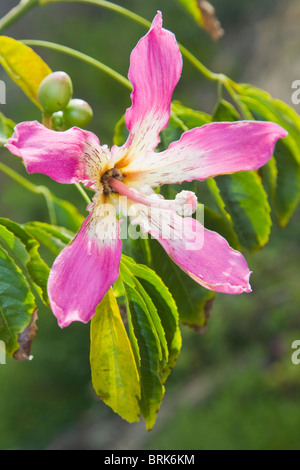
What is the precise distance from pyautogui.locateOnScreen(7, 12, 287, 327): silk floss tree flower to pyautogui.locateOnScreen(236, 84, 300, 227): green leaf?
207 millimetres

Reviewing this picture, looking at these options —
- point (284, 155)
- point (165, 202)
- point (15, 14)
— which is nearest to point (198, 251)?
point (165, 202)

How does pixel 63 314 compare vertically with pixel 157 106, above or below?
below

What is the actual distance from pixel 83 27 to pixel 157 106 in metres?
5.56

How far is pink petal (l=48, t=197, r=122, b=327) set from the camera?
1.47ft

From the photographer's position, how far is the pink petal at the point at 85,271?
1.47ft

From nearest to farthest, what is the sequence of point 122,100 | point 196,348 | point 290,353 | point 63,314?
point 63,314 → point 290,353 → point 196,348 → point 122,100

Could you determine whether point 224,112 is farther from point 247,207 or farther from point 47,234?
point 47,234

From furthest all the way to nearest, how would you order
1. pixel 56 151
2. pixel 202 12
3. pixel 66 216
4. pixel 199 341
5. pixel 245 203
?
pixel 199 341 < pixel 66 216 < pixel 202 12 < pixel 245 203 < pixel 56 151

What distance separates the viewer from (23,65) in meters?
0.65

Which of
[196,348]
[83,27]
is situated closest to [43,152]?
[196,348]

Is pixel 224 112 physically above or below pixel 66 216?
above

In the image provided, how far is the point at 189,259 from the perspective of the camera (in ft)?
1.72

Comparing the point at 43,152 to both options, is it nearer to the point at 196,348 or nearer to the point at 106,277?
the point at 106,277

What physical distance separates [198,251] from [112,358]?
12cm
